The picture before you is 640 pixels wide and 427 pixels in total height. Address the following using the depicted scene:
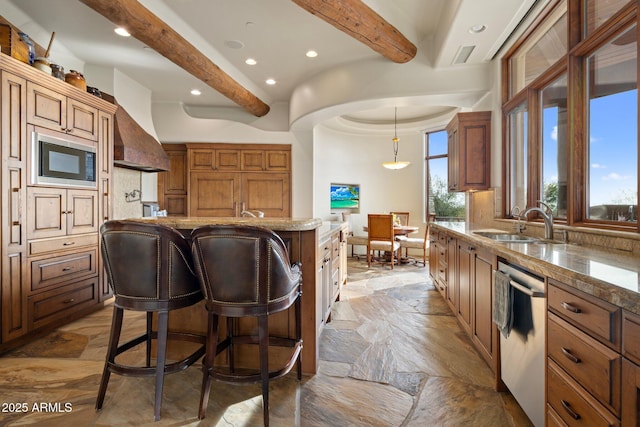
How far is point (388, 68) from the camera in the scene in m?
3.83

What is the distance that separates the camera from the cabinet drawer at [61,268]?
2.60m

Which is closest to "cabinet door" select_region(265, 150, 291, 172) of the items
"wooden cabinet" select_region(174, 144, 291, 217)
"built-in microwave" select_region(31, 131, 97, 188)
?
"wooden cabinet" select_region(174, 144, 291, 217)

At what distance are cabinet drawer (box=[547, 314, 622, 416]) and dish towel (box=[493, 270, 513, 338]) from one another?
34 centimetres

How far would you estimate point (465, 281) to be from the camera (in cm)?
254

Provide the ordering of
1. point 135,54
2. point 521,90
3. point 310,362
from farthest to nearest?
1. point 135,54
2. point 521,90
3. point 310,362

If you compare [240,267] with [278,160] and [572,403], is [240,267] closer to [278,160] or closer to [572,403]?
[572,403]

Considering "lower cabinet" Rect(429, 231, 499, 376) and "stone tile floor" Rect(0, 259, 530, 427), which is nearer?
"stone tile floor" Rect(0, 259, 530, 427)

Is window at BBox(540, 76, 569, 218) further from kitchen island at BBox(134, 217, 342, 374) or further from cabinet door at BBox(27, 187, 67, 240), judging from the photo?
cabinet door at BBox(27, 187, 67, 240)

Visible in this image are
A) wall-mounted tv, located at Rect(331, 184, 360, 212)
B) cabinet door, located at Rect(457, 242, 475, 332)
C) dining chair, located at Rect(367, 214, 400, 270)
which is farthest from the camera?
wall-mounted tv, located at Rect(331, 184, 360, 212)

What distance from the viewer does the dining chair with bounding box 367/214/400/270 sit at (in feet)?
17.7

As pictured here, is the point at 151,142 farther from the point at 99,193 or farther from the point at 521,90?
the point at 521,90

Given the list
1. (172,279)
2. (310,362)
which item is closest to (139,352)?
(172,279)

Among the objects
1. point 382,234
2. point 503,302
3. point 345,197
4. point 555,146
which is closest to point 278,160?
point 345,197

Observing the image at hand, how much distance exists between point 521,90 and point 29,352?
4.90 meters
